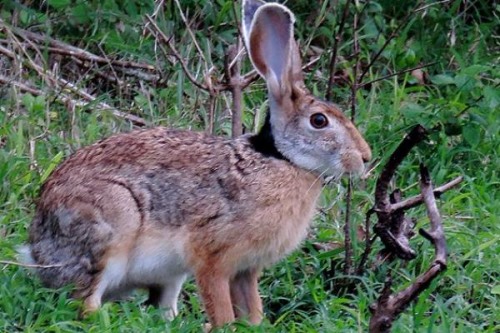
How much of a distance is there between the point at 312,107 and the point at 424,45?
2.72m

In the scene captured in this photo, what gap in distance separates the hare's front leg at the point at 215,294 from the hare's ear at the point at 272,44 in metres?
0.94

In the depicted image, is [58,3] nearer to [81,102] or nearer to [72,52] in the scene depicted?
[72,52]

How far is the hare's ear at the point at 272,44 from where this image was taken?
6465 mm

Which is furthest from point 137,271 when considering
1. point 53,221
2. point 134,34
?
point 134,34

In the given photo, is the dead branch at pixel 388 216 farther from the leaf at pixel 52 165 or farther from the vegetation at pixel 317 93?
the leaf at pixel 52 165

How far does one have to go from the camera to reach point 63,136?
310 inches

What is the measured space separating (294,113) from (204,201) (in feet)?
2.03

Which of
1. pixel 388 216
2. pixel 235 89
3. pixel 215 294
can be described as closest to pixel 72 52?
pixel 235 89

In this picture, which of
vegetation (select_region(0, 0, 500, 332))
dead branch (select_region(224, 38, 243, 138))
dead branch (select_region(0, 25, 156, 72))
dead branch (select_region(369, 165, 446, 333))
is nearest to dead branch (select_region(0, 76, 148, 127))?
vegetation (select_region(0, 0, 500, 332))

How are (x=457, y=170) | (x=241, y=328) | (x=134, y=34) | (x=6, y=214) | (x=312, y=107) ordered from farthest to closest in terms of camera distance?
(x=134, y=34) < (x=457, y=170) < (x=6, y=214) < (x=312, y=107) < (x=241, y=328)

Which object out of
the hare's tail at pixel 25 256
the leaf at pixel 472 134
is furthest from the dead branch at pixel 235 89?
the hare's tail at pixel 25 256

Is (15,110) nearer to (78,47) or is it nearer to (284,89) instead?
(78,47)

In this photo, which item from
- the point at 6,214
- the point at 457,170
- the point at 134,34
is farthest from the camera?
the point at 134,34

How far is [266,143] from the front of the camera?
21.2ft
